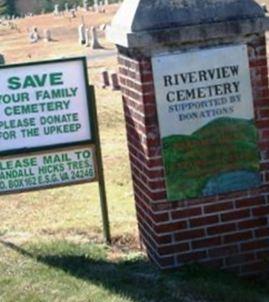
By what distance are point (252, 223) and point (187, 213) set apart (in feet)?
1.71

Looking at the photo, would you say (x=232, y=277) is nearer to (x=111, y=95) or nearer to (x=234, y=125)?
(x=234, y=125)

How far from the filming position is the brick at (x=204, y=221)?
18.6ft

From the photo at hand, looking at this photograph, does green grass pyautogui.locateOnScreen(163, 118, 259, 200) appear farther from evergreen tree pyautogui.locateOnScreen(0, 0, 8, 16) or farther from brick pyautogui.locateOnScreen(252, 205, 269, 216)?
evergreen tree pyautogui.locateOnScreen(0, 0, 8, 16)

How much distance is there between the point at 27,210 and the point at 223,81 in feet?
12.0

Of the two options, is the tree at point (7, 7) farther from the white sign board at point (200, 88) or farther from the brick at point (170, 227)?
the brick at point (170, 227)

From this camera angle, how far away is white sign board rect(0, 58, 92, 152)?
6477 millimetres

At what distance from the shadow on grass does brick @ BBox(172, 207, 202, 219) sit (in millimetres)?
380

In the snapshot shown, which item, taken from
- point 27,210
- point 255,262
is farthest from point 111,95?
point 255,262

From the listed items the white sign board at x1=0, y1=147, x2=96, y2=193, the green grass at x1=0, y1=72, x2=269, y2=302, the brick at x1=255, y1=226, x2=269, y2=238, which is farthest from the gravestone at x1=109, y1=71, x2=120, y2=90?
the brick at x1=255, y1=226, x2=269, y2=238

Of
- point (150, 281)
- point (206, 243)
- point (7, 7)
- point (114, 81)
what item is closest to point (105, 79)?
point (114, 81)

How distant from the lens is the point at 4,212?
Result: 847 centimetres

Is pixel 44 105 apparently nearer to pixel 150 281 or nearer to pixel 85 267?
pixel 85 267

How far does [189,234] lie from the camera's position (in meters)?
5.67

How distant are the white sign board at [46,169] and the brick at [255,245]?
60.7 inches
